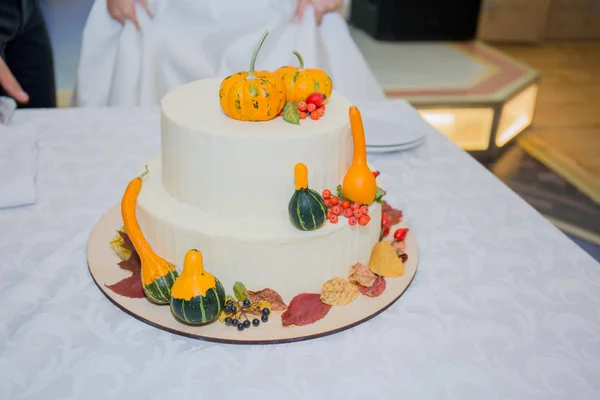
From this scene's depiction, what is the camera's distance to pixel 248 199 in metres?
0.88

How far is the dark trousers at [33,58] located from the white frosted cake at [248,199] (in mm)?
1231

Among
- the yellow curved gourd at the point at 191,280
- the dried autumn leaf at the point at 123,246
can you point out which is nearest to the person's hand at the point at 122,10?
the dried autumn leaf at the point at 123,246

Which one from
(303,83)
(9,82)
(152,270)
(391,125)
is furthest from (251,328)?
(9,82)

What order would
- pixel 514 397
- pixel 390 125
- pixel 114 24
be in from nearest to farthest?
Result: pixel 514 397
pixel 390 125
pixel 114 24

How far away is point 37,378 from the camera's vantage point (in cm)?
76

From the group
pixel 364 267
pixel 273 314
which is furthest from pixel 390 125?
pixel 273 314

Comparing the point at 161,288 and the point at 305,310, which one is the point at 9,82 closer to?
the point at 161,288

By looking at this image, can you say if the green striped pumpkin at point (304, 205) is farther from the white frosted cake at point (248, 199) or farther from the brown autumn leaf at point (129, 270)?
the brown autumn leaf at point (129, 270)

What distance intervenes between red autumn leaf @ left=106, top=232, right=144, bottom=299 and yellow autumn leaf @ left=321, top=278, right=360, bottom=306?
274 mm

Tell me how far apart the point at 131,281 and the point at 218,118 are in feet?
0.93

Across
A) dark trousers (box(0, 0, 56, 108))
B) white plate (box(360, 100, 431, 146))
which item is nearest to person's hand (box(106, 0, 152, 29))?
dark trousers (box(0, 0, 56, 108))

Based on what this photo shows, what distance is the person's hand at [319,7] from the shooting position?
223 cm

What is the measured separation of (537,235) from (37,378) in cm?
87

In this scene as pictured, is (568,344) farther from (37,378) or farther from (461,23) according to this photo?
(461,23)
